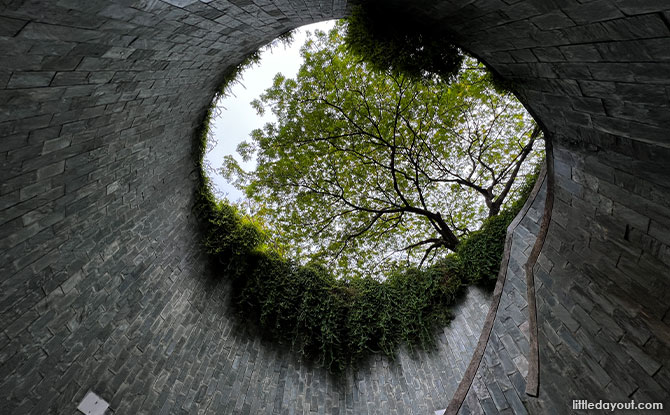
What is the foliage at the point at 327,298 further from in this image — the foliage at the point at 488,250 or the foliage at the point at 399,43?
the foliage at the point at 399,43

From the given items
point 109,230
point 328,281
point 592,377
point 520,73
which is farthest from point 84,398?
point 520,73

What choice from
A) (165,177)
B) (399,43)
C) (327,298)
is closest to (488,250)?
(327,298)

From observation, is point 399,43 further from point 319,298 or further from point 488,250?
point 319,298

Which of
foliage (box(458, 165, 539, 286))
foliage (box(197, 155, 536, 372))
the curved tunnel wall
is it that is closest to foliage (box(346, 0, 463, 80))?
the curved tunnel wall

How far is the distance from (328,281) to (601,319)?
5.15 meters

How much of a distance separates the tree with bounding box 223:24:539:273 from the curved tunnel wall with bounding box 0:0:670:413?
159 inches

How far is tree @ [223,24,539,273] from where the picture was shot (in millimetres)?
8336

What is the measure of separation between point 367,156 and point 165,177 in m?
6.12

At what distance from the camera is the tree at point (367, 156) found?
8.34 metres

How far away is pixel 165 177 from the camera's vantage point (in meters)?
4.72

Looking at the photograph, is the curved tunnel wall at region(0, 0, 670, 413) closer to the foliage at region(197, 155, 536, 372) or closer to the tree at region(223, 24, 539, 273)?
the foliage at region(197, 155, 536, 372)

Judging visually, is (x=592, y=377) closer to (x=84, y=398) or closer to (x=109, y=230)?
(x=84, y=398)

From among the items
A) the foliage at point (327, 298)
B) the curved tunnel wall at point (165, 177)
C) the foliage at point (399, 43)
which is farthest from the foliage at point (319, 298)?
the foliage at point (399, 43)

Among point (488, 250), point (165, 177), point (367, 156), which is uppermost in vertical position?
point (367, 156)
